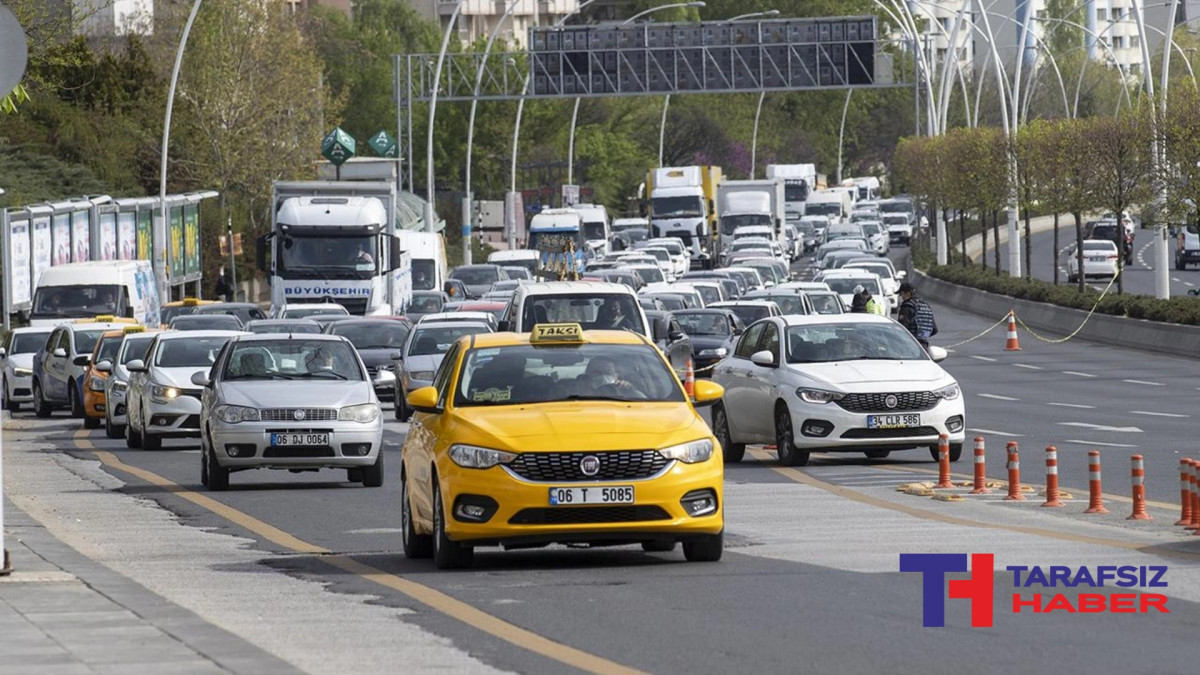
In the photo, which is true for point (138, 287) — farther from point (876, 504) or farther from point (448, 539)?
point (448, 539)

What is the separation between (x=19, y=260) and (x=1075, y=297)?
25.6 metres

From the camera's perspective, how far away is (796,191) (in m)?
124

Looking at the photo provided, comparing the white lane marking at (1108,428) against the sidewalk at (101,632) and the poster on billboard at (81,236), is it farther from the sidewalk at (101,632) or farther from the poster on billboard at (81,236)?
the poster on billboard at (81,236)

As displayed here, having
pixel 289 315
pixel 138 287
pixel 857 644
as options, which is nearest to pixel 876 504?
pixel 857 644

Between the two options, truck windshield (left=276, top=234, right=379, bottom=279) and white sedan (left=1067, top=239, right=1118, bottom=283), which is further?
white sedan (left=1067, top=239, right=1118, bottom=283)

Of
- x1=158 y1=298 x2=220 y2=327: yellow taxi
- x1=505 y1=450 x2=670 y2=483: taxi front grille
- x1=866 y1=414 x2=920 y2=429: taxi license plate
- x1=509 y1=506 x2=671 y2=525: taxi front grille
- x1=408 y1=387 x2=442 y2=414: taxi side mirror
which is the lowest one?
x1=158 y1=298 x2=220 y2=327: yellow taxi

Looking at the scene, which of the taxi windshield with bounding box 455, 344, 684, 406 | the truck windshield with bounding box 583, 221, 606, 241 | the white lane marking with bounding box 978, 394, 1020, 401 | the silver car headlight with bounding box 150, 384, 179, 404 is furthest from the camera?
the truck windshield with bounding box 583, 221, 606, 241

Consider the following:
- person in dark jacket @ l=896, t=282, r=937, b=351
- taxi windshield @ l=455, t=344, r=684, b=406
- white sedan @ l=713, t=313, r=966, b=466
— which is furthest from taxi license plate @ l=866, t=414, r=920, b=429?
person in dark jacket @ l=896, t=282, r=937, b=351

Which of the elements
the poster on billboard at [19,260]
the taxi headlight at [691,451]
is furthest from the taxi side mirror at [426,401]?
the poster on billboard at [19,260]

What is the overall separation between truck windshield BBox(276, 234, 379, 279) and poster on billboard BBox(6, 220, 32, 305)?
6179 mm

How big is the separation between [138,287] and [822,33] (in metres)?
43.1

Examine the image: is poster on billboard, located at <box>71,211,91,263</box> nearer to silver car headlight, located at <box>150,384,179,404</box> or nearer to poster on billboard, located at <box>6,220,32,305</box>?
poster on billboard, located at <box>6,220,32,305</box>

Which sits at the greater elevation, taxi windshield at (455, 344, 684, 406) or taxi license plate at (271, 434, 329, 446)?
taxi windshield at (455, 344, 684, 406)

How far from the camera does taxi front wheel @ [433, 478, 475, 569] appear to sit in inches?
544
